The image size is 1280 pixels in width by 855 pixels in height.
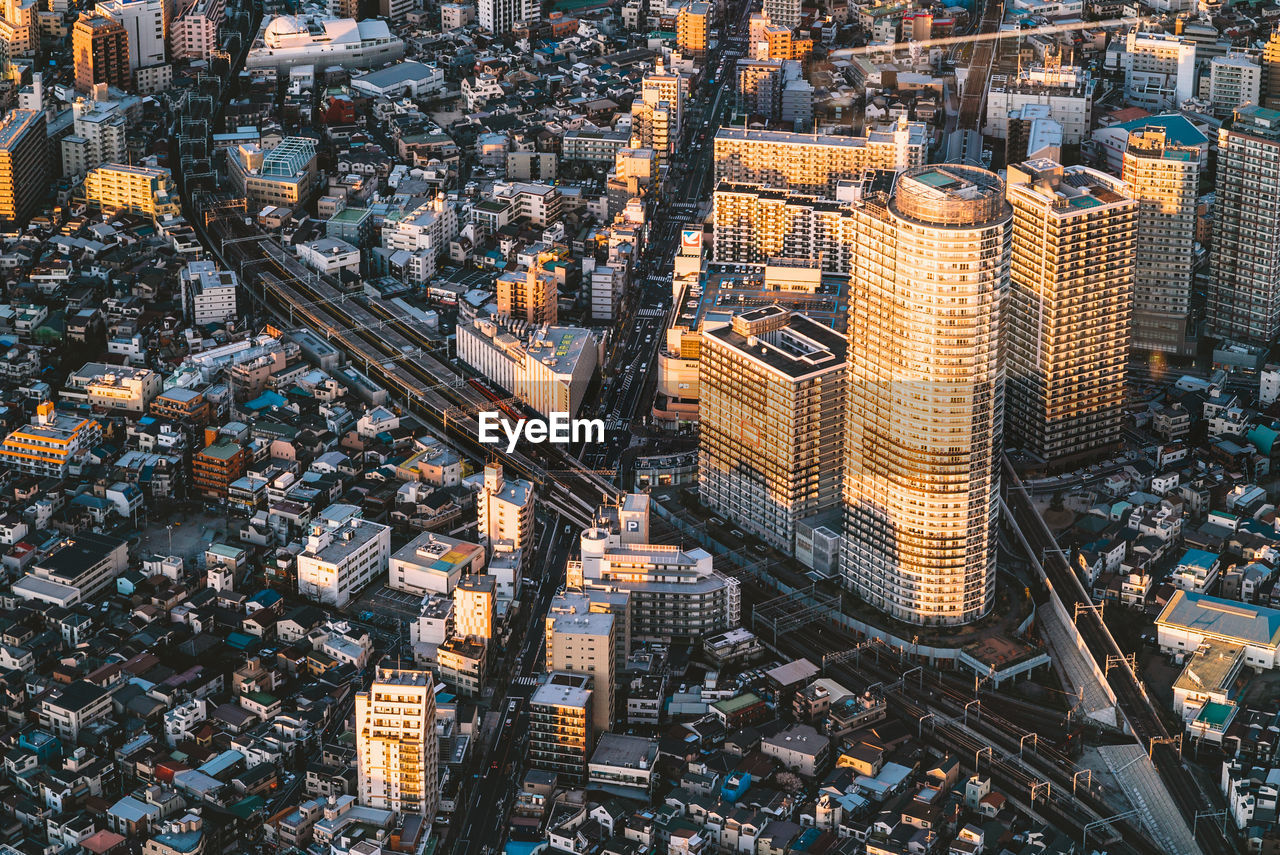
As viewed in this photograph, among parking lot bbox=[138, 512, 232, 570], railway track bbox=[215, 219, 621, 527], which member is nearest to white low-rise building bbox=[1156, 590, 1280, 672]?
railway track bbox=[215, 219, 621, 527]

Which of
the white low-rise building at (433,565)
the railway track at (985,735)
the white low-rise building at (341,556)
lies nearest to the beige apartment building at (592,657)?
the railway track at (985,735)

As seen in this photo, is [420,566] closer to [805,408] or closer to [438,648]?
[438,648]

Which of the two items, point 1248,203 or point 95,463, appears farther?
point 1248,203

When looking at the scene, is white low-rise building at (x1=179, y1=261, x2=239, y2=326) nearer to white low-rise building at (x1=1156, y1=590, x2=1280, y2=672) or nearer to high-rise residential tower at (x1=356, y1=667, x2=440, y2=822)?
high-rise residential tower at (x1=356, y1=667, x2=440, y2=822)

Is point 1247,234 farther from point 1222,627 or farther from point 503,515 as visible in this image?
point 503,515

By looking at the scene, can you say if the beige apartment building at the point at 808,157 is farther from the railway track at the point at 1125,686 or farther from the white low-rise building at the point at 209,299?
the white low-rise building at the point at 209,299

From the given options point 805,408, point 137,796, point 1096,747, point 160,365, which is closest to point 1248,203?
point 805,408

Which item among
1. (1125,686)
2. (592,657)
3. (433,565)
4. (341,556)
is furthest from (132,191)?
(1125,686)
